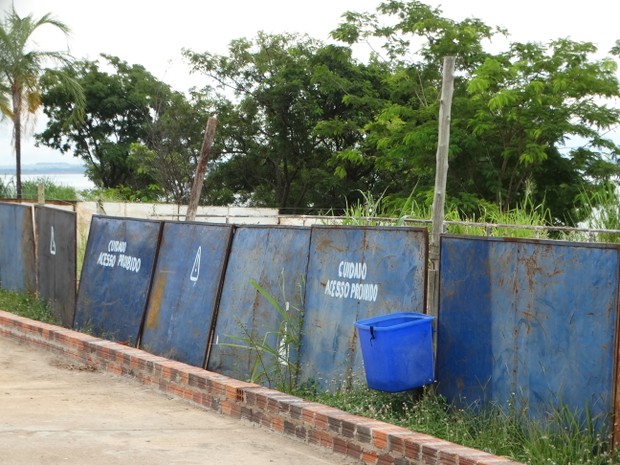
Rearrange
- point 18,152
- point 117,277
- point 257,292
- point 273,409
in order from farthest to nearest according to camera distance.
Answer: point 18,152, point 117,277, point 257,292, point 273,409

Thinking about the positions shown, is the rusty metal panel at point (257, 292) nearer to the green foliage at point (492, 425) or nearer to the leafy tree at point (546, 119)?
the green foliage at point (492, 425)

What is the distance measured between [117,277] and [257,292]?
307 centimetres

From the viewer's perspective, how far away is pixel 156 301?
11.0 metres

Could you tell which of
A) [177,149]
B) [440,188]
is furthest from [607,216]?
[177,149]

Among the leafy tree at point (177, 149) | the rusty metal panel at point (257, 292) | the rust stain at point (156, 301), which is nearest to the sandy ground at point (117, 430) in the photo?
the rusty metal panel at point (257, 292)

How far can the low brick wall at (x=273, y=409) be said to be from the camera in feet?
21.3

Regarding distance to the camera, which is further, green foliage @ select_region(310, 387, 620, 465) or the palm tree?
the palm tree

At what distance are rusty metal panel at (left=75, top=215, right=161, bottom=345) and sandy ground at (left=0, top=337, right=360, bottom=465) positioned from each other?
1.41 meters

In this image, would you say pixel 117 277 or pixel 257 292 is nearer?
pixel 257 292

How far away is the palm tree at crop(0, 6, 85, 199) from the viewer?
34.6 m

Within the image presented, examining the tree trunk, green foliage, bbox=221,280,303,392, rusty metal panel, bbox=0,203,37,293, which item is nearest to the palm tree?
the tree trunk

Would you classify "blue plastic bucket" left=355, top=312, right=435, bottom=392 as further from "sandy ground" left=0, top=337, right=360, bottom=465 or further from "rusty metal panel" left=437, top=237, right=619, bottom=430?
"sandy ground" left=0, top=337, right=360, bottom=465

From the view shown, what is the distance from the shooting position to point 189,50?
153ft

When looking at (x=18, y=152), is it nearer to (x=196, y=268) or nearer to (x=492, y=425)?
(x=196, y=268)
